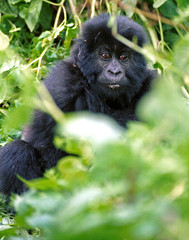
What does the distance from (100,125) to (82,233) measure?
0.74 ft

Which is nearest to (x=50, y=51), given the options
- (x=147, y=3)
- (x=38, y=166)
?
(x=147, y=3)

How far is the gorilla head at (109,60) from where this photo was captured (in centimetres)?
347

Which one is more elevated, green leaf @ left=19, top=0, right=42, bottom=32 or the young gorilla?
green leaf @ left=19, top=0, right=42, bottom=32

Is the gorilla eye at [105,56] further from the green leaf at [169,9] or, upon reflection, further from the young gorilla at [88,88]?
the green leaf at [169,9]

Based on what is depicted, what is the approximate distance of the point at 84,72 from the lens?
3.50 m

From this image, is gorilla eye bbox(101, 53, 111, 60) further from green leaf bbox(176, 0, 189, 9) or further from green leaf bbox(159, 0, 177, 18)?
green leaf bbox(159, 0, 177, 18)

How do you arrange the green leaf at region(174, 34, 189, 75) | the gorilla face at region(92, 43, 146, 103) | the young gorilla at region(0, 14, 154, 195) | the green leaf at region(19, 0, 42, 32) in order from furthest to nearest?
the green leaf at region(19, 0, 42, 32)
the gorilla face at region(92, 43, 146, 103)
the young gorilla at region(0, 14, 154, 195)
the green leaf at region(174, 34, 189, 75)

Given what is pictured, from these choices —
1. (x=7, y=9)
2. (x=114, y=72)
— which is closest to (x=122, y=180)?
(x=114, y=72)

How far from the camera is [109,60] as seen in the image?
3.62 metres

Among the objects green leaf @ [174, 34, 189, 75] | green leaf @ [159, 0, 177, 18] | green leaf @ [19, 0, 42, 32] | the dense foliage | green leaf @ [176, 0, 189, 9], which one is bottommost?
the dense foliage

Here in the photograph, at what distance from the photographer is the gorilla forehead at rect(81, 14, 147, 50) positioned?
3510mm

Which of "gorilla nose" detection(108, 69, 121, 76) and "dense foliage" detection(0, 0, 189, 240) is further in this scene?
"gorilla nose" detection(108, 69, 121, 76)


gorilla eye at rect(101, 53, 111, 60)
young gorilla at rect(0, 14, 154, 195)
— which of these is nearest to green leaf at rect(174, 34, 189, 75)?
young gorilla at rect(0, 14, 154, 195)

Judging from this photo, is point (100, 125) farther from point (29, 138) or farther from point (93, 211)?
point (29, 138)
